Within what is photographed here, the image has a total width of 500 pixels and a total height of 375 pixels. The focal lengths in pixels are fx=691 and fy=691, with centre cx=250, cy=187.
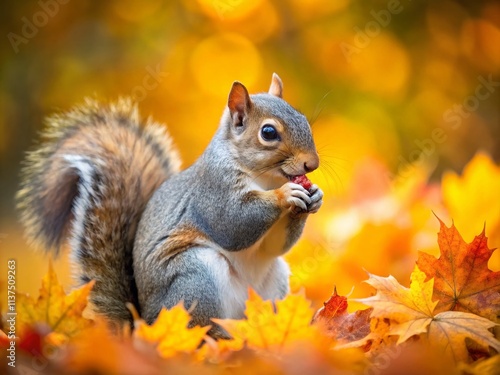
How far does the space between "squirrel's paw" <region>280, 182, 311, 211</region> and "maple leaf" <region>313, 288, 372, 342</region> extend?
27cm

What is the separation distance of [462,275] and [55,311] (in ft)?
2.93

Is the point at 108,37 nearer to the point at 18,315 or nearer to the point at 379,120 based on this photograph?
the point at 379,120

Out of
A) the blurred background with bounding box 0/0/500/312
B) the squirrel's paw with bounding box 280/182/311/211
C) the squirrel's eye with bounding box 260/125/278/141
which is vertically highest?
the blurred background with bounding box 0/0/500/312

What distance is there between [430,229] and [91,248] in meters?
1.40

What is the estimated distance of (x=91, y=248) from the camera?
198 cm

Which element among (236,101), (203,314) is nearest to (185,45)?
(236,101)

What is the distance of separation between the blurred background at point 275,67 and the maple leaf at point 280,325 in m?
2.71

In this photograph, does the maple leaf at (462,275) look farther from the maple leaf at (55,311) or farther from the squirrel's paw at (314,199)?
the maple leaf at (55,311)

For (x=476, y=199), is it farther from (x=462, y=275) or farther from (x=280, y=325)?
(x=280, y=325)

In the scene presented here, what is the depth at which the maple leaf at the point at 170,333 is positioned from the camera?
1264 millimetres

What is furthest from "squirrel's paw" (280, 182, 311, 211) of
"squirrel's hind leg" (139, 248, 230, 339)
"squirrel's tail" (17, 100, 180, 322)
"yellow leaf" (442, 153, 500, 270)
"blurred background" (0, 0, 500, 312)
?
"blurred background" (0, 0, 500, 312)

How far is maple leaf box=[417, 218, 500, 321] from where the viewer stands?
155 centimetres

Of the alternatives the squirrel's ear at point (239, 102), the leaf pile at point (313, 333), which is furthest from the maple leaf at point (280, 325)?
the squirrel's ear at point (239, 102)

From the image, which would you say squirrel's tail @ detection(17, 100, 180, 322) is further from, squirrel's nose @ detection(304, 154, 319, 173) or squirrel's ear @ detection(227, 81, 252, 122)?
squirrel's nose @ detection(304, 154, 319, 173)
